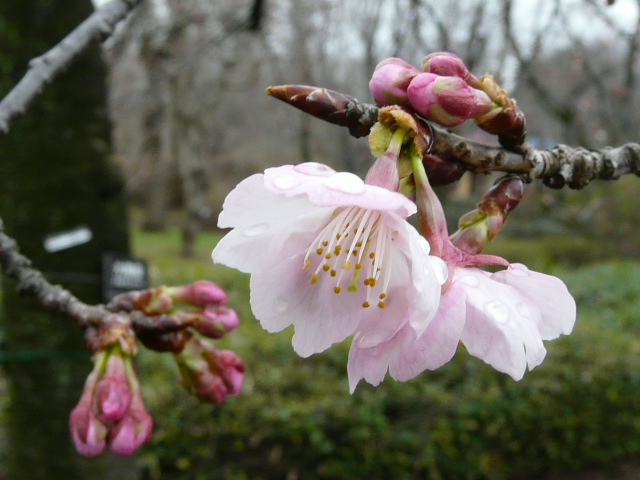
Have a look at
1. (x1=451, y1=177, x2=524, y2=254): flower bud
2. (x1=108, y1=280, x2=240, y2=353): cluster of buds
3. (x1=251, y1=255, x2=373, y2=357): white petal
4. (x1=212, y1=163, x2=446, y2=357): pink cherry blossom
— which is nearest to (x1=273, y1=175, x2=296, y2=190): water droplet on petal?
(x1=212, y1=163, x2=446, y2=357): pink cherry blossom

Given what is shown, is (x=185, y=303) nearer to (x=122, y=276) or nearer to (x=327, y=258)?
(x=327, y=258)

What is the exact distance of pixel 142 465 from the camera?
3.25 metres

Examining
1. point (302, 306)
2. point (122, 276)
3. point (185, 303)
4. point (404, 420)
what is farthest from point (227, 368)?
point (404, 420)

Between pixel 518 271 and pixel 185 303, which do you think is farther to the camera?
pixel 185 303

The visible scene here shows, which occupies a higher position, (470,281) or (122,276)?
(470,281)

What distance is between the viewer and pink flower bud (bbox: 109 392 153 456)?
1.00 meters

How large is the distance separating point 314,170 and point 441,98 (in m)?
0.15

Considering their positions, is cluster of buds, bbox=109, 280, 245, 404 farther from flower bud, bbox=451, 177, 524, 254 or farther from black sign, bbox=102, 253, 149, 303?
black sign, bbox=102, 253, 149, 303

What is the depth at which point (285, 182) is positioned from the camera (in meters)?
0.56

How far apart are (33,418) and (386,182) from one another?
2307 millimetres

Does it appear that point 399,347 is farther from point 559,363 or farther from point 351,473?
point 559,363

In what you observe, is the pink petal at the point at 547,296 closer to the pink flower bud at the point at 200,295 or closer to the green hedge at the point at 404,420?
the pink flower bud at the point at 200,295

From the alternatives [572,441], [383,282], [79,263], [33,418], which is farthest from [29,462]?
[572,441]

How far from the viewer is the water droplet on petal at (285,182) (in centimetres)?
56
